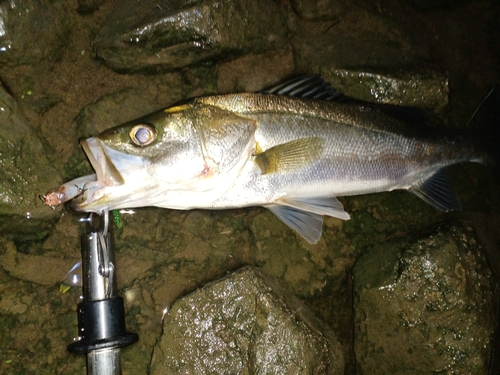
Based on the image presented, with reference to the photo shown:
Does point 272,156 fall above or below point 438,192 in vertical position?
above

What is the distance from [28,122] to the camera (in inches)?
107

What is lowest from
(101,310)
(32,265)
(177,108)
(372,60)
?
(101,310)

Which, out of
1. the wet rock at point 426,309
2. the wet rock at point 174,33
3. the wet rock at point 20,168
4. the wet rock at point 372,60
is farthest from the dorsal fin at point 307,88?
the wet rock at point 20,168

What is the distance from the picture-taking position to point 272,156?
8.61 feet

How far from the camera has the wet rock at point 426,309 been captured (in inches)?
117

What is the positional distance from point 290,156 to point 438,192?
1.32 metres

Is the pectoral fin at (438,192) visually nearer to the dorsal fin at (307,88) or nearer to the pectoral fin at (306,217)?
the pectoral fin at (306,217)

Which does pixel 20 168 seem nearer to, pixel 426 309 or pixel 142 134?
pixel 142 134

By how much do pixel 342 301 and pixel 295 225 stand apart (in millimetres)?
825

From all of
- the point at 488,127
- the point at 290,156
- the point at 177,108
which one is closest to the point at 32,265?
the point at 177,108

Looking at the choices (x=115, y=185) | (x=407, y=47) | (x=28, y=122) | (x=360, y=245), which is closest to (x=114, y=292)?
(x=115, y=185)

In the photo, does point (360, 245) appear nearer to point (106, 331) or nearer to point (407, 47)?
point (407, 47)

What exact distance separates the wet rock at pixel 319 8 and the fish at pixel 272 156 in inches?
29.6

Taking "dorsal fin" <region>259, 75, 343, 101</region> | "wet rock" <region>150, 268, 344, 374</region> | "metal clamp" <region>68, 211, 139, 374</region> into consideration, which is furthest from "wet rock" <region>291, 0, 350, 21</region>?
"metal clamp" <region>68, 211, 139, 374</region>
